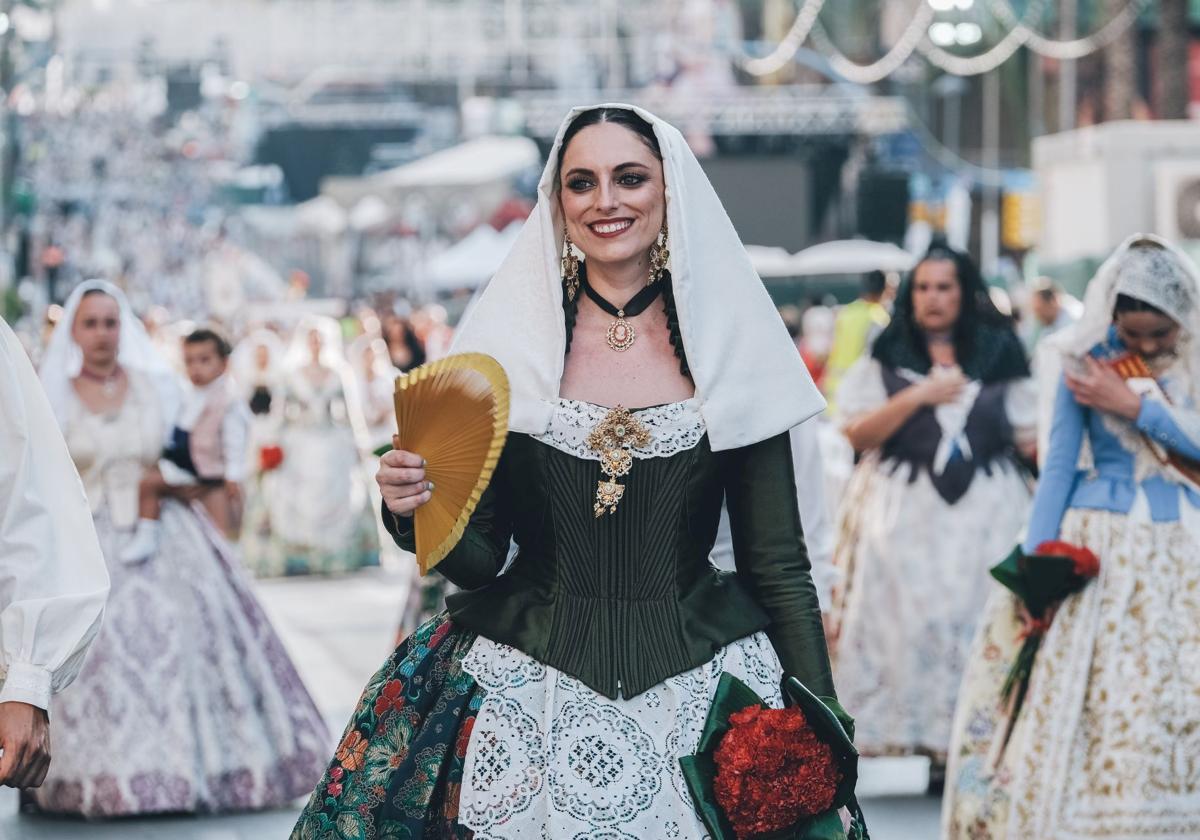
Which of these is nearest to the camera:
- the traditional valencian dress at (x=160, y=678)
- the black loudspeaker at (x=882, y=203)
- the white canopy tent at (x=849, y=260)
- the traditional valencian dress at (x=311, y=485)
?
the traditional valencian dress at (x=160, y=678)

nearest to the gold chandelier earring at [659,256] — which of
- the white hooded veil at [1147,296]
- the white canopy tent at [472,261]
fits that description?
the white hooded veil at [1147,296]

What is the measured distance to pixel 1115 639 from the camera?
19.9 ft

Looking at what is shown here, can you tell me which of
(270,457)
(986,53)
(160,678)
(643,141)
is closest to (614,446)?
(643,141)

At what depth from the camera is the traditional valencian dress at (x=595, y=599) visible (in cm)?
374

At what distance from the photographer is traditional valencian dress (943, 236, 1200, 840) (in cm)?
590

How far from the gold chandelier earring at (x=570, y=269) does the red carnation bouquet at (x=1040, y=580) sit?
233 centimetres

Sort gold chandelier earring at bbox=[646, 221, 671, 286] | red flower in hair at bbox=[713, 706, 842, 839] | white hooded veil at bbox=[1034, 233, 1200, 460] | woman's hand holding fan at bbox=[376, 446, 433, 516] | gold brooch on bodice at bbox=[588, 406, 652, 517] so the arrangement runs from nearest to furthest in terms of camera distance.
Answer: red flower in hair at bbox=[713, 706, 842, 839], woman's hand holding fan at bbox=[376, 446, 433, 516], gold brooch on bodice at bbox=[588, 406, 652, 517], gold chandelier earring at bbox=[646, 221, 671, 286], white hooded veil at bbox=[1034, 233, 1200, 460]

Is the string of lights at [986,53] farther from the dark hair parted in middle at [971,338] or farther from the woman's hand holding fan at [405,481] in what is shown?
the woman's hand holding fan at [405,481]

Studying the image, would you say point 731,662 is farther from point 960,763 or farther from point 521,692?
point 960,763

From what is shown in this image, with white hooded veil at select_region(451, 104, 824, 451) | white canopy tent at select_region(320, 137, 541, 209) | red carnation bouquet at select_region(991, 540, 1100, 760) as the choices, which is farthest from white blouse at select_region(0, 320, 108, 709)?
white canopy tent at select_region(320, 137, 541, 209)

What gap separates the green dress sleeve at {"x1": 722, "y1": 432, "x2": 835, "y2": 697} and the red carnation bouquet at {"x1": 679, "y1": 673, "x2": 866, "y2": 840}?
22 centimetres

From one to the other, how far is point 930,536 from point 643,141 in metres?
4.69

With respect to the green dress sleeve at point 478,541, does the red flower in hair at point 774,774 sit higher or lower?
lower

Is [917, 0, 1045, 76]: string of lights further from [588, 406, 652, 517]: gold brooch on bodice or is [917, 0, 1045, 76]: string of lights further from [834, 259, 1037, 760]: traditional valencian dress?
[588, 406, 652, 517]: gold brooch on bodice
